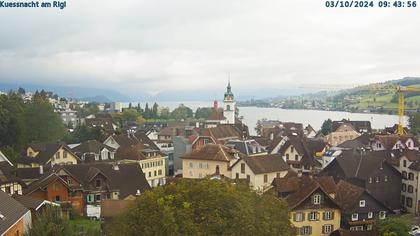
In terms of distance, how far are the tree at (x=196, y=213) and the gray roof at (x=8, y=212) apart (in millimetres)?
4738

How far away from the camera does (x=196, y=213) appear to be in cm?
1859

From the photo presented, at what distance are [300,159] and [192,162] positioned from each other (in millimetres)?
12395

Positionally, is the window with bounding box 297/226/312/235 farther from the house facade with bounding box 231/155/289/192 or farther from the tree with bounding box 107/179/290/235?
the tree with bounding box 107/179/290/235

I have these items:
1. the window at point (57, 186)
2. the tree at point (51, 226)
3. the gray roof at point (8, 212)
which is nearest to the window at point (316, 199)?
the tree at point (51, 226)

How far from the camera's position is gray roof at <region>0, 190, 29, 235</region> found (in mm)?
20639

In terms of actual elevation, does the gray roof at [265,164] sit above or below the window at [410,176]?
above

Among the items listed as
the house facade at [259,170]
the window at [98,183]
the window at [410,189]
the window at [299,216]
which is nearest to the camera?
the window at [299,216]

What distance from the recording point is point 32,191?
109ft

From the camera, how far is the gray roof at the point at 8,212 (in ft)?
67.7

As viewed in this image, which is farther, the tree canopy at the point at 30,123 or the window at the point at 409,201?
the tree canopy at the point at 30,123

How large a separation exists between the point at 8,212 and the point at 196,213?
9320mm

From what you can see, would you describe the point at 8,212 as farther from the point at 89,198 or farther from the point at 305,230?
the point at 305,230

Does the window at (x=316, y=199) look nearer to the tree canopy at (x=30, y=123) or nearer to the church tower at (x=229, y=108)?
the tree canopy at (x=30, y=123)

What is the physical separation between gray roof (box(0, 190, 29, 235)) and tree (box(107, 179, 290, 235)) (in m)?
4.74
